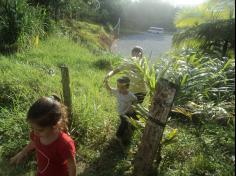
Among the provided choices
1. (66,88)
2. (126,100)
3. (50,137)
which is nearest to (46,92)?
(66,88)

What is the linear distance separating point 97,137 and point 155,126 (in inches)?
51.3

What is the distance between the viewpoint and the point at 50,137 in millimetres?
2902

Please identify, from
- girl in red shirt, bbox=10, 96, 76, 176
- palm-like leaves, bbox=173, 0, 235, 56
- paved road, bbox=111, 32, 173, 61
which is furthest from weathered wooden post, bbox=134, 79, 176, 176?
paved road, bbox=111, 32, 173, 61

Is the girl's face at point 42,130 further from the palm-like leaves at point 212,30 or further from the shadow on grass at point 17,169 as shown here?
the shadow on grass at point 17,169

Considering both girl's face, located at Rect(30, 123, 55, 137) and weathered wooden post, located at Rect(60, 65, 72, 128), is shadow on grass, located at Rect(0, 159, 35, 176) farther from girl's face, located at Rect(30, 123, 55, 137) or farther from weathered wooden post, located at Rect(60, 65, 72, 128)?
girl's face, located at Rect(30, 123, 55, 137)

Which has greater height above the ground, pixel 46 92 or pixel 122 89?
pixel 122 89

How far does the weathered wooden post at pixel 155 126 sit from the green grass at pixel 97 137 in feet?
0.95

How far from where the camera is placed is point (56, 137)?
2.89 m

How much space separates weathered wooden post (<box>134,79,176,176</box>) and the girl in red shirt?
3.86ft

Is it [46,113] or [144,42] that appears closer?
[46,113]

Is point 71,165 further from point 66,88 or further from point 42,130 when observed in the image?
point 66,88

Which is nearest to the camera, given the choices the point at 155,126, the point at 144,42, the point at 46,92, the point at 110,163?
the point at 155,126

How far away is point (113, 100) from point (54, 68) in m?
1.99

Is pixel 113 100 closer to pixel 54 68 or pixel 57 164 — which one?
pixel 54 68
